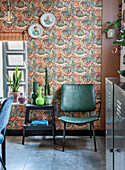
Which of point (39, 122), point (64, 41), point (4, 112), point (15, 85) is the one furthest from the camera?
point (15, 85)

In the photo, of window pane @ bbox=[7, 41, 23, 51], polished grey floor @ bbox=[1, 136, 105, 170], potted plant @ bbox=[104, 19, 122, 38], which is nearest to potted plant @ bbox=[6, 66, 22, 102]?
window pane @ bbox=[7, 41, 23, 51]

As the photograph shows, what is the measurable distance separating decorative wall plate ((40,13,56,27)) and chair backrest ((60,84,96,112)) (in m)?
1.07

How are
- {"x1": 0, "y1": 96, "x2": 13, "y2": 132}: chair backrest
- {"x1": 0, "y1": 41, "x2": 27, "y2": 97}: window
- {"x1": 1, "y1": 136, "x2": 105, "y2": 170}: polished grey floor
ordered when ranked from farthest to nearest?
1. {"x1": 0, "y1": 41, "x2": 27, "y2": 97}: window
2. {"x1": 1, "y1": 136, "x2": 105, "y2": 170}: polished grey floor
3. {"x1": 0, "y1": 96, "x2": 13, "y2": 132}: chair backrest

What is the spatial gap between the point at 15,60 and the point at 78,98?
139cm

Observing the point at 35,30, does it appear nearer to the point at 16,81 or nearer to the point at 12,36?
the point at 12,36

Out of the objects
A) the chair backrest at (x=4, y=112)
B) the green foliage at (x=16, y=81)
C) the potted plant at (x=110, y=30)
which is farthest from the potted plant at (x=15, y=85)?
the chair backrest at (x=4, y=112)

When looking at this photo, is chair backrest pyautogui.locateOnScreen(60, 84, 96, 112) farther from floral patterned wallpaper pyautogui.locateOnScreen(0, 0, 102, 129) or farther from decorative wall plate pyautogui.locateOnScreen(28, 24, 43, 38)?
decorative wall plate pyautogui.locateOnScreen(28, 24, 43, 38)

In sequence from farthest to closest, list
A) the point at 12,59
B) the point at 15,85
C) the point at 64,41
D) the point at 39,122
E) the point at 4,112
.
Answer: the point at 12,59 < the point at 15,85 < the point at 64,41 < the point at 39,122 < the point at 4,112

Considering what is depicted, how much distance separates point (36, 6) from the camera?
14.5 ft

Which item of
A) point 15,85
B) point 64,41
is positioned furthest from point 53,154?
point 64,41

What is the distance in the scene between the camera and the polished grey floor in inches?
129

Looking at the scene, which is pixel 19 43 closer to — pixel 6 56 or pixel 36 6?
pixel 6 56

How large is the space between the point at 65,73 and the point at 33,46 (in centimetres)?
72

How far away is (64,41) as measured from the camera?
14.7 ft
